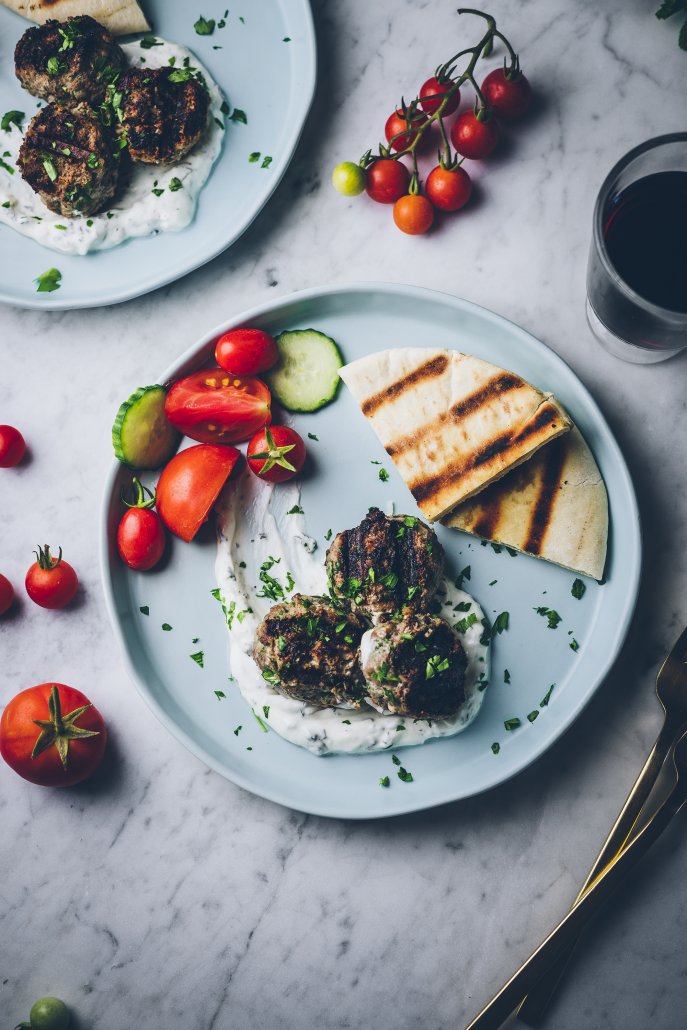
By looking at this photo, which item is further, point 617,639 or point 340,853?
point 340,853

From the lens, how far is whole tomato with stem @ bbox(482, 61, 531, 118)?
3969 mm

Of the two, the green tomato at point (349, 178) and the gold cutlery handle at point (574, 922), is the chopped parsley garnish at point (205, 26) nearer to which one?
the green tomato at point (349, 178)

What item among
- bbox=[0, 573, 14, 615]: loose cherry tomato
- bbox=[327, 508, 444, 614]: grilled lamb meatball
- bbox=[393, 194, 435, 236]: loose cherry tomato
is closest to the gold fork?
bbox=[327, 508, 444, 614]: grilled lamb meatball

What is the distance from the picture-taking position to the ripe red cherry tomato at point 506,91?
13.0 feet

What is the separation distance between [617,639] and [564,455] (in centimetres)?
87

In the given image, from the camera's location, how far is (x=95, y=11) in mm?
4242

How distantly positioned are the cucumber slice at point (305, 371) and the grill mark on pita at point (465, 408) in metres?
0.27

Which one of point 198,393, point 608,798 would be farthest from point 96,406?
point 608,798

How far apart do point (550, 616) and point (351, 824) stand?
55.0 inches

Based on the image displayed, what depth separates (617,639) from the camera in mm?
3748

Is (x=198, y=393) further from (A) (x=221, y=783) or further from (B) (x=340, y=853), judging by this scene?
(B) (x=340, y=853)

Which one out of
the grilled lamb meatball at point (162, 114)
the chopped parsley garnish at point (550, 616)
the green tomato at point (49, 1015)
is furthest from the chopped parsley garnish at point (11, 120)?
the green tomato at point (49, 1015)

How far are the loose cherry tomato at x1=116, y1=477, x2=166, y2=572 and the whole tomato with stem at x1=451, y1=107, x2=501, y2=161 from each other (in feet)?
7.44

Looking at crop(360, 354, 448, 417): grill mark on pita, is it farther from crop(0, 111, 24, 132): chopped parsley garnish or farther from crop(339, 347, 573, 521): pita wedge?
crop(0, 111, 24, 132): chopped parsley garnish
